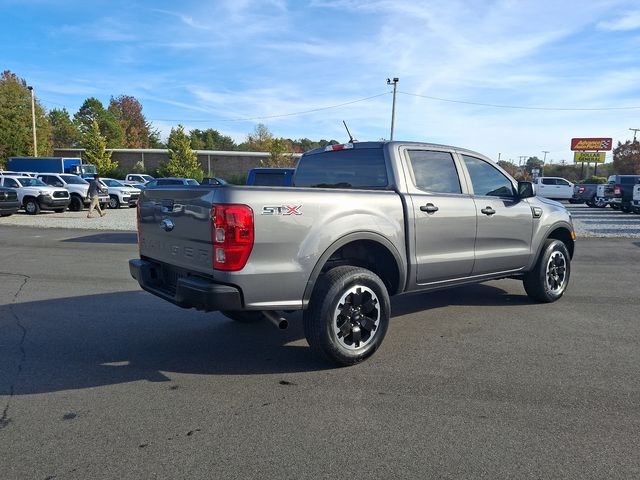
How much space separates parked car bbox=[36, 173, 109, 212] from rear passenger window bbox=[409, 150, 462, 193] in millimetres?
20450

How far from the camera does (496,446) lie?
2.96m

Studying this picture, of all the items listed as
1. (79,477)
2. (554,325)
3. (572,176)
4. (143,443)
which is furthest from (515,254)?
(572,176)

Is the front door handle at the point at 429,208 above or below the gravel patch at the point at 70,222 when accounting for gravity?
above

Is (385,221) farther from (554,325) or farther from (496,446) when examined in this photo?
(554,325)

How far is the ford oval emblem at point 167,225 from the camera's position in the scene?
13.8 feet

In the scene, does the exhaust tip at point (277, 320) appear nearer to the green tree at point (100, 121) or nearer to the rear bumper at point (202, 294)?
the rear bumper at point (202, 294)

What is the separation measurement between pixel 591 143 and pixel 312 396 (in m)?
86.9

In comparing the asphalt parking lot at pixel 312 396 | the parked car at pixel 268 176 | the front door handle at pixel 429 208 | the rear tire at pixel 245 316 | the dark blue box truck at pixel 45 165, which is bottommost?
the asphalt parking lot at pixel 312 396

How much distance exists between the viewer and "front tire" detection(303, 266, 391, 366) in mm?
4012

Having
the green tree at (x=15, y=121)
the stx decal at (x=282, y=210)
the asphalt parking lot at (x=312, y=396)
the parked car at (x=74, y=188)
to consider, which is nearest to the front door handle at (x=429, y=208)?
the asphalt parking lot at (x=312, y=396)

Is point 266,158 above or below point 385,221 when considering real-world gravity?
above

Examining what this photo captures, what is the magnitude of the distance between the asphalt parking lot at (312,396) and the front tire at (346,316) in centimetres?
18

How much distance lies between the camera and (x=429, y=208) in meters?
4.82

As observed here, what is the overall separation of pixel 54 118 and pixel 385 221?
98.5 metres
